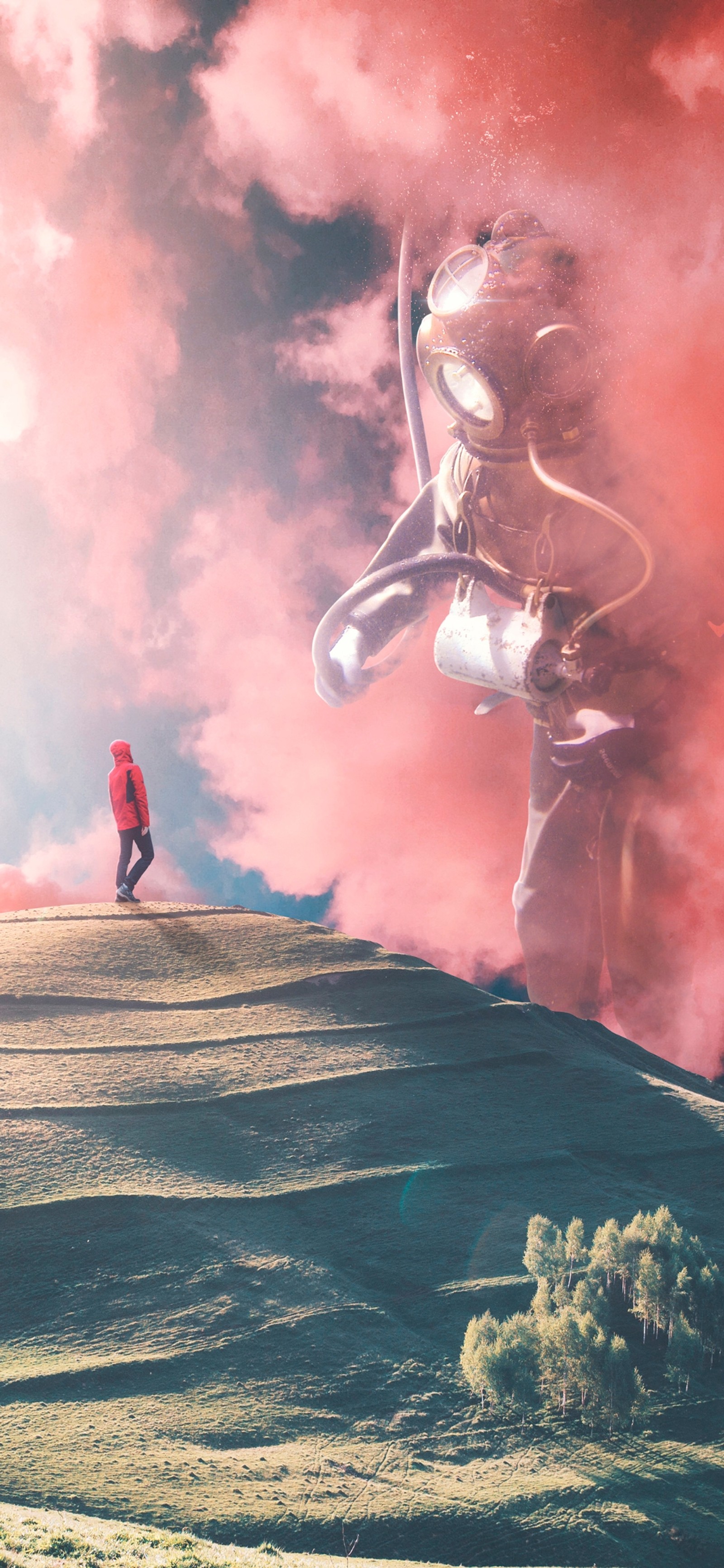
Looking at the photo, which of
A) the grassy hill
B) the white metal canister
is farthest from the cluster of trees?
the white metal canister

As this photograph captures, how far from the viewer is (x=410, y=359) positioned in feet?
14.1

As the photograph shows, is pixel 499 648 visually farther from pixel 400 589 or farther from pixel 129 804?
pixel 129 804

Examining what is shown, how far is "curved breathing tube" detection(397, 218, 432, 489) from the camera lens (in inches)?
169

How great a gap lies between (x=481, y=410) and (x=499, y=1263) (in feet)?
9.36

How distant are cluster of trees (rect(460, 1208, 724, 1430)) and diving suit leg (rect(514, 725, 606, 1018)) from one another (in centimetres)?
169

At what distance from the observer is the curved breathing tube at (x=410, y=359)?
14.1ft

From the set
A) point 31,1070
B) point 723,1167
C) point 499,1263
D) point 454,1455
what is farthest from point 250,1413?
point 723,1167

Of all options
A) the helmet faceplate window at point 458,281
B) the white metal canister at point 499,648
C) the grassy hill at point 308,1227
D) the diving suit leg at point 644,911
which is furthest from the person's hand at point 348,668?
the helmet faceplate window at point 458,281

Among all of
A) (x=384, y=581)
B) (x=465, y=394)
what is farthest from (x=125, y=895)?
(x=465, y=394)

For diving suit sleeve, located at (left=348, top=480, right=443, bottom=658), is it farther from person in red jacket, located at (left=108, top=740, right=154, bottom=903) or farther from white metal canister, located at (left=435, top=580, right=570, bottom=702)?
person in red jacket, located at (left=108, top=740, right=154, bottom=903)

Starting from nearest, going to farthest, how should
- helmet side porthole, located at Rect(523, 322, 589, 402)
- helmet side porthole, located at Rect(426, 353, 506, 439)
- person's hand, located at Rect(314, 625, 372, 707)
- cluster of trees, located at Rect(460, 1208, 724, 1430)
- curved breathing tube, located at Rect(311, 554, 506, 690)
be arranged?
1. cluster of trees, located at Rect(460, 1208, 724, 1430)
2. helmet side porthole, located at Rect(523, 322, 589, 402)
3. helmet side porthole, located at Rect(426, 353, 506, 439)
4. curved breathing tube, located at Rect(311, 554, 506, 690)
5. person's hand, located at Rect(314, 625, 372, 707)

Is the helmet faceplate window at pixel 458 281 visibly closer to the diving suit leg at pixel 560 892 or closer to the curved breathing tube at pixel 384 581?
the curved breathing tube at pixel 384 581

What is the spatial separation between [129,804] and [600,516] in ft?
7.10

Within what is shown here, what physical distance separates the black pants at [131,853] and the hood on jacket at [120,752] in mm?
283
